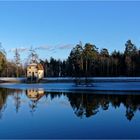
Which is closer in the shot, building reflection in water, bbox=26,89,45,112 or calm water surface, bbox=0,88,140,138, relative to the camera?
calm water surface, bbox=0,88,140,138

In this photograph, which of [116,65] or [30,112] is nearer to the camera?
[30,112]

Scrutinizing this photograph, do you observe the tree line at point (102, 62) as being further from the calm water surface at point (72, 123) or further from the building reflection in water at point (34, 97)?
the calm water surface at point (72, 123)

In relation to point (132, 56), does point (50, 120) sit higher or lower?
lower

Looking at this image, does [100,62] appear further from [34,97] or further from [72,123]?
[72,123]

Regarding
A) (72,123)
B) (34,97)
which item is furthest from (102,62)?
(72,123)

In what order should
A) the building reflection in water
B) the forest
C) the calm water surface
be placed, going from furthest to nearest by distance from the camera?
the forest
the building reflection in water
the calm water surface

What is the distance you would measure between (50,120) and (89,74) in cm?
7910

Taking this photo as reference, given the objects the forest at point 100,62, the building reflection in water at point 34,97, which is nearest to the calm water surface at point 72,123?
the building reflection in water at point 34,97

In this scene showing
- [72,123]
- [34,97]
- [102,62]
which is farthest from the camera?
[102,62]

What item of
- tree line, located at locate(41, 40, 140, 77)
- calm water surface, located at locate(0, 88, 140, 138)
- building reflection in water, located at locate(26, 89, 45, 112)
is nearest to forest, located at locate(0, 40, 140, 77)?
tree line, located at locate(41, 40, 140, 77)

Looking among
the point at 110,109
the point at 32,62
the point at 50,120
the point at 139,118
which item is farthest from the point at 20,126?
the point at 32,62

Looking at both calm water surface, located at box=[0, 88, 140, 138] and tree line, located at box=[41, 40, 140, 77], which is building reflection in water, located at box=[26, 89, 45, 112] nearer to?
calm water surface, located at box=[0, 88, 140, 138]

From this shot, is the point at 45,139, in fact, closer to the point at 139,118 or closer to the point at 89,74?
the point at 139,118

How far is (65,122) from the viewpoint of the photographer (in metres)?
15.9
